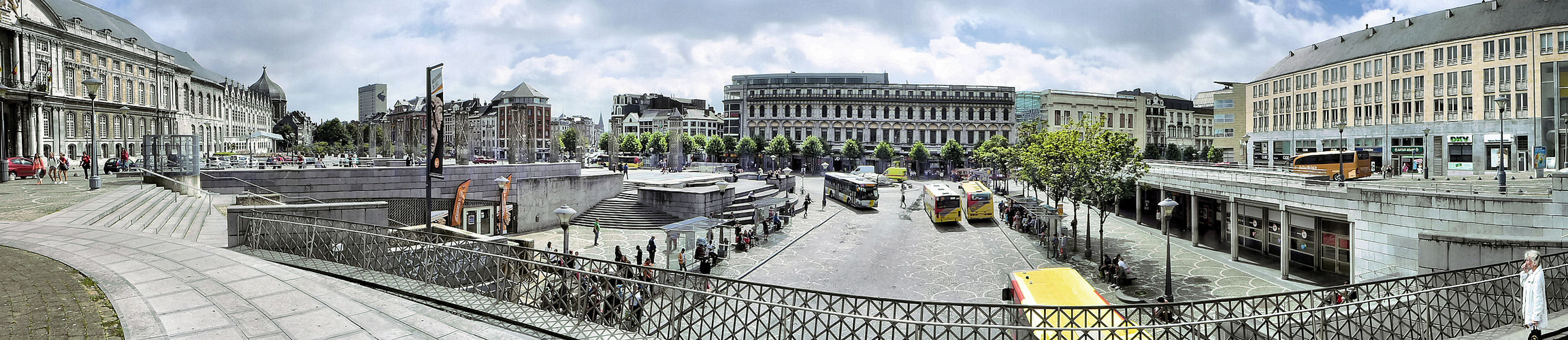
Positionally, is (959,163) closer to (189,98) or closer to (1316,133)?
(1316,133)

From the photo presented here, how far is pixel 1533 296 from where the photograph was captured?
7887 millimetres

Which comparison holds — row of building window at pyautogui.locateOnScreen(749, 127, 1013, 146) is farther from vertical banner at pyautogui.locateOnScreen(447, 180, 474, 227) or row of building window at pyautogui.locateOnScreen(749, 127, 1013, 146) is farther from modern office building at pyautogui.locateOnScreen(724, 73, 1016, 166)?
vertical banner at pyautogui.locateOnScreen(447, 180, 474, 227)

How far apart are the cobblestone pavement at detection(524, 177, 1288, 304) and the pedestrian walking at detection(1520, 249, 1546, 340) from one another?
361 inches

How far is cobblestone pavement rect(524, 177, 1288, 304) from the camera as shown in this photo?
18.6 m

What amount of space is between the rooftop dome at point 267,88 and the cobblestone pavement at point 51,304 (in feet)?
521

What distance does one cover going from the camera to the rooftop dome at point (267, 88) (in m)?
141

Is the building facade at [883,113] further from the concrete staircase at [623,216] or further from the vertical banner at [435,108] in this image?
the vertical banner at [435,108]

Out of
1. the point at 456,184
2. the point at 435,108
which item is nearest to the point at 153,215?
the point at 435,108

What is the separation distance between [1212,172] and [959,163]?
5255 centimetres

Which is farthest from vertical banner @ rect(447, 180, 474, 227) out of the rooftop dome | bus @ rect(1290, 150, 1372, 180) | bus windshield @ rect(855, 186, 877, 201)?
the rooftop dome

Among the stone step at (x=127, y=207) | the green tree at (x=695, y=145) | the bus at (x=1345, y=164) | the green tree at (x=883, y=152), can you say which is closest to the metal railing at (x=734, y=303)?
the stone step at (x=127, y=207)

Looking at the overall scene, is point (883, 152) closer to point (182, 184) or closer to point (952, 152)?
point (952, 152)

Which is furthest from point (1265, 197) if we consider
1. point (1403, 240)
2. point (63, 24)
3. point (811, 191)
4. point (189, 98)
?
point (189, 98)

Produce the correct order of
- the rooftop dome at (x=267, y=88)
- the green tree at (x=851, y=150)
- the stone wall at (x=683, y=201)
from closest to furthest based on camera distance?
the stone wall at (x=683, y=201)
the green tree at (x=851, y=150)
the rooftop dome at (x=267, y=88)
